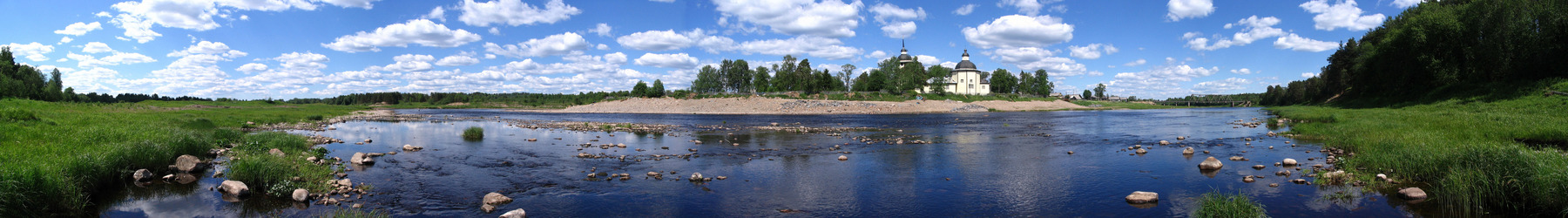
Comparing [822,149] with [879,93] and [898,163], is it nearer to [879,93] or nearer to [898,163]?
[898,163]

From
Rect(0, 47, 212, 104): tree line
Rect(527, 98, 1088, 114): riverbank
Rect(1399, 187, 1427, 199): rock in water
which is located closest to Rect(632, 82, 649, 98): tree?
Rect(527, 98, 1088, 114): riverbank

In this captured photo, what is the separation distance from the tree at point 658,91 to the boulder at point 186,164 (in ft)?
323

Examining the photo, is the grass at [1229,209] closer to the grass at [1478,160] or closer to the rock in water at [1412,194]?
the grass at [1478,160]

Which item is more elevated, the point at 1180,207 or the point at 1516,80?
the point at 1516,80


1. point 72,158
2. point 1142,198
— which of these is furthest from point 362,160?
point 1142,198

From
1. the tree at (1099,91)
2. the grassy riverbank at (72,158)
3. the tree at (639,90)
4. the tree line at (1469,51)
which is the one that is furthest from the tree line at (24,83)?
the tree at (1099,91)

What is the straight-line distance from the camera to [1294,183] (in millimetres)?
11969

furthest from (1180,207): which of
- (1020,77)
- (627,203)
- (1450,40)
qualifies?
(1020,77)

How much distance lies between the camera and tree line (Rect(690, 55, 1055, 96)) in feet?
365

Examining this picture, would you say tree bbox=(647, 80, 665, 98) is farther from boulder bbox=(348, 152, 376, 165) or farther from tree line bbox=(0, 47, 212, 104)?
boulder bbox=(348, 152, 376, 165)

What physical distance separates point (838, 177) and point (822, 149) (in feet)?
24.2

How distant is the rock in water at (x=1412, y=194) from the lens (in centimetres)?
1002

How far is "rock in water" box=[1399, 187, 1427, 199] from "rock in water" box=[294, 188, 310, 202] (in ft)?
56.5

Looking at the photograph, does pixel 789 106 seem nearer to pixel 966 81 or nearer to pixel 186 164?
pixel 966 81
